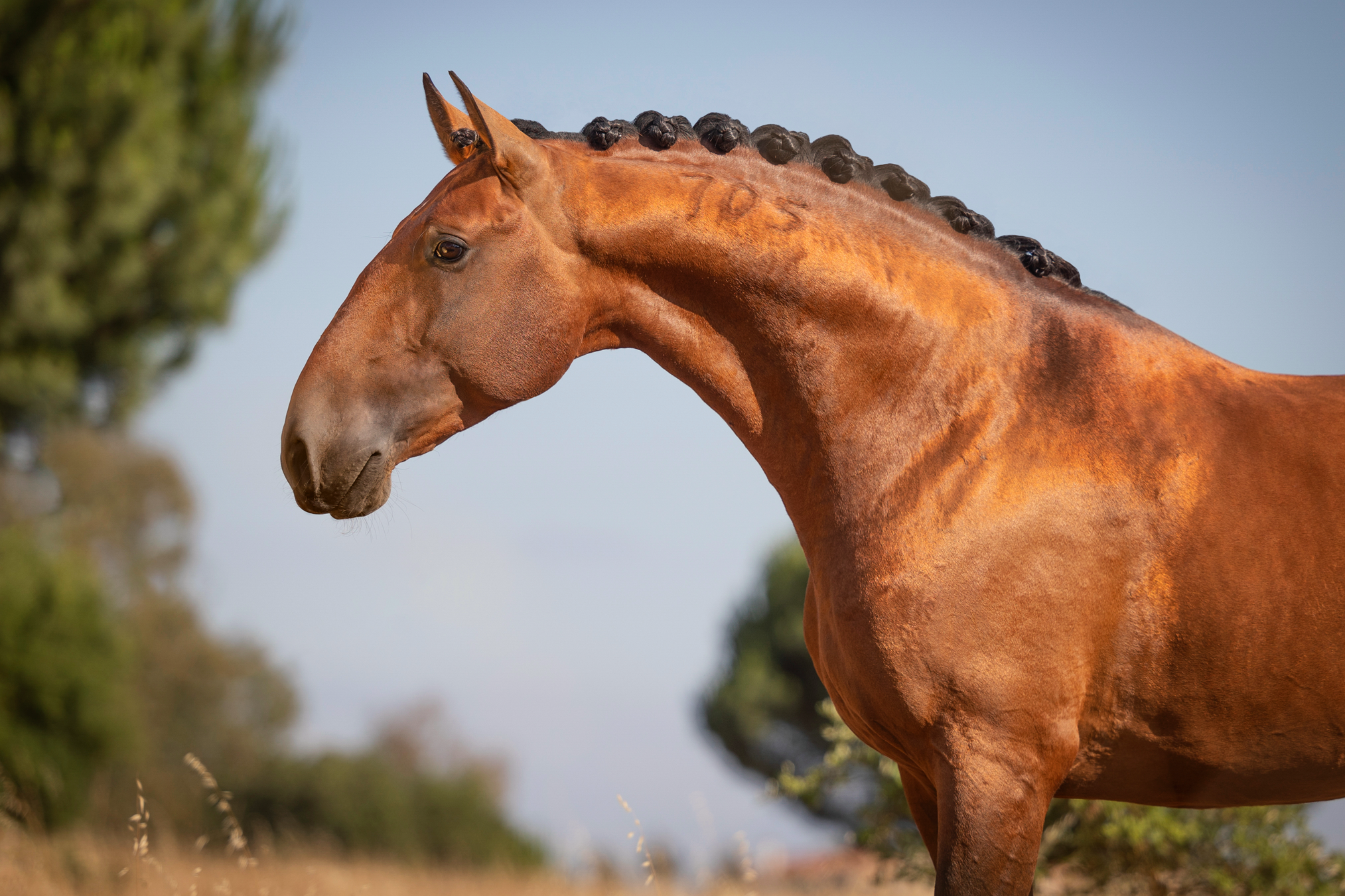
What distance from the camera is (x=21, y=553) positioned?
10180 mm

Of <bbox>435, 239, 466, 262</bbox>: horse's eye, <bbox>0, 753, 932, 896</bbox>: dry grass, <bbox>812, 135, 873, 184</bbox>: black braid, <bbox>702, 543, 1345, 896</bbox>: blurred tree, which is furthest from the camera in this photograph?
<bbox>702, 543, 1345, 896</bbox>: blurred tree

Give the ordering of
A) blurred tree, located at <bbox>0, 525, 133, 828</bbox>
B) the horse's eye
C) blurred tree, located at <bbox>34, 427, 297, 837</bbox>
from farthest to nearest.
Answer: blurred tree, located at <bbox>34, 427, 297, 837</bbox> < blurred tree, located at <bbox>0, 525, 133, 828</bbox> < the horse's eye

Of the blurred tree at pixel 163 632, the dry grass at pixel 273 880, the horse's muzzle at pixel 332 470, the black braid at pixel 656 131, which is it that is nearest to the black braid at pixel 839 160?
the black braid at pixel 656 131

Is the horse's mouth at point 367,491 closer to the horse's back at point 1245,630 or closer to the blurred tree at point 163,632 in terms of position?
the horse's back at point 1245,630

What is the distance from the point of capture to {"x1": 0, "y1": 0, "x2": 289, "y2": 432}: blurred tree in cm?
1202

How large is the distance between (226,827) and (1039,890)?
6287 millimetres

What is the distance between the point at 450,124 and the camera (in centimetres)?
255

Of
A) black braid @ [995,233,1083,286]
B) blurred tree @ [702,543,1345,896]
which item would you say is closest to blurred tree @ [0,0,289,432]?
blurred tree @ [702,543,1345,896]

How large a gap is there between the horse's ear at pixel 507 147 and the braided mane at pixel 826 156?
0.74ft

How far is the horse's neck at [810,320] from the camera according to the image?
2.15 meters

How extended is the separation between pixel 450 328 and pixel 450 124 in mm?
699

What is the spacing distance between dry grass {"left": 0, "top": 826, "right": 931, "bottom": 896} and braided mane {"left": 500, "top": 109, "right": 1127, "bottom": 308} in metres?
2.91

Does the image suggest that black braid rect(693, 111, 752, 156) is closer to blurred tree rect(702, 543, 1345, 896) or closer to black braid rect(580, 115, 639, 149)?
black braid rect(580, 115, 639, 149)

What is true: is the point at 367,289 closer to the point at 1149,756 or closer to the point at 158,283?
the point at 1149,756
